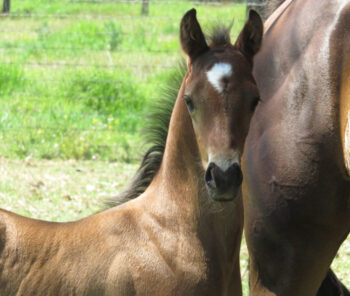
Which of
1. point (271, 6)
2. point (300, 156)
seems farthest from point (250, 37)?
point (271, 6)

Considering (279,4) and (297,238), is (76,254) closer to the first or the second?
(297,238)

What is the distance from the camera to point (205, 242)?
2764 millimetres

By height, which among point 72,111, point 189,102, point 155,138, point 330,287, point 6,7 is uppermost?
point 189,102

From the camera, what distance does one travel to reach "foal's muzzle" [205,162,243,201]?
243cm

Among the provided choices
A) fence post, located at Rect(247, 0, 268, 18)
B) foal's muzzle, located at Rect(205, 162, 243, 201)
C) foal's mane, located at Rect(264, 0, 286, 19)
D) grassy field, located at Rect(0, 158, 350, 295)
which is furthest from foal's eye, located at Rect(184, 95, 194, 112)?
grassy field, located at Rect(0, 158, 350, 295)

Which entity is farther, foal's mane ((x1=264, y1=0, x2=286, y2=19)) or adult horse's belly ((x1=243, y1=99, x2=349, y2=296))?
foal's mane ((x1=264, y1=0, x2=286, y2=19))

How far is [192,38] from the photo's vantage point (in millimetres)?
2703

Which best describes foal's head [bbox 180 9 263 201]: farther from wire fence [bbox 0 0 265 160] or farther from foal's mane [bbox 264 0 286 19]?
wire fence [bbox 0 0 265 160]

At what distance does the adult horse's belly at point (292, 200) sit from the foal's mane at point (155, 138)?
0.40 m

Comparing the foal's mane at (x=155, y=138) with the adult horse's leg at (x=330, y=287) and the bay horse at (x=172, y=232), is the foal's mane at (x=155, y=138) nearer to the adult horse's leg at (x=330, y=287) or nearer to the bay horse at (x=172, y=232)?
the bay horse at (x=172, y=232)

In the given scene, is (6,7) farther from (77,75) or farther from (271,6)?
(271,6)

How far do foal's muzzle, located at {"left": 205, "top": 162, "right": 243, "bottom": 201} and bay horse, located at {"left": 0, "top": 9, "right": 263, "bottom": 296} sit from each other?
0.13 metres

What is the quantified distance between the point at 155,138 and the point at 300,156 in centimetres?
67

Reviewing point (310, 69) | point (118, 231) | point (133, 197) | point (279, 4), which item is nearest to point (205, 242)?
point (118, 231)
